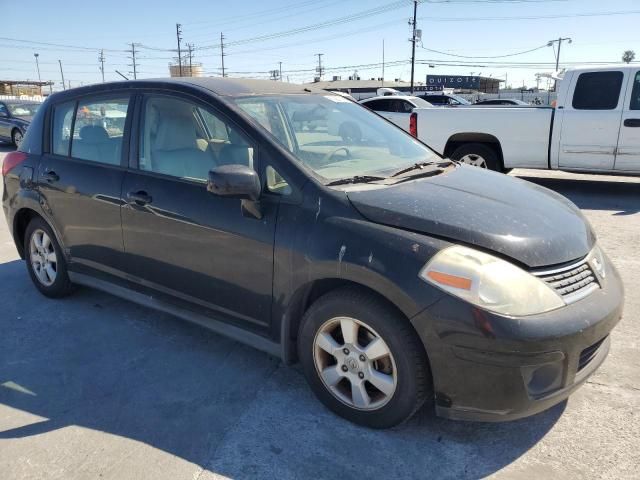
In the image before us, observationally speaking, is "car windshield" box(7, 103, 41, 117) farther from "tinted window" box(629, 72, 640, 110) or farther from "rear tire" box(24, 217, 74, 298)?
"tinted window" box(629, 72, 640, 110)

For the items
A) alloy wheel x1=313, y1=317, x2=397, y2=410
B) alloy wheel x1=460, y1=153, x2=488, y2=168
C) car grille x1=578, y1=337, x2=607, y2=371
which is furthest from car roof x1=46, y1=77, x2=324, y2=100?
alloy wheel x1=460, y1=153, x2=488, y2=168

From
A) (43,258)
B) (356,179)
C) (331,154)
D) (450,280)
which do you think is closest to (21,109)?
(43,258)

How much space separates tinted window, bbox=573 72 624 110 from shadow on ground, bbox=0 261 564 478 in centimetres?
680

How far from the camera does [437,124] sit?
30.2 feet

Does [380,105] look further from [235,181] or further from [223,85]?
[235,181]

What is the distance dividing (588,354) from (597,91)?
698cm

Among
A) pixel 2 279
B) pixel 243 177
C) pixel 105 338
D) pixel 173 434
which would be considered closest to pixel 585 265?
pixel 243 177

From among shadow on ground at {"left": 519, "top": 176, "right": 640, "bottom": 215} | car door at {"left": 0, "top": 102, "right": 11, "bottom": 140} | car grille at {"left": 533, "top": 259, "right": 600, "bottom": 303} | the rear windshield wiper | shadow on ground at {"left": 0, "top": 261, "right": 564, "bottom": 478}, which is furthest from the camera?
car door at {"left": 0, "top": 102, "right": 11, "bottom": 140}

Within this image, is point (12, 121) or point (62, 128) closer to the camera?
point (62, 128)

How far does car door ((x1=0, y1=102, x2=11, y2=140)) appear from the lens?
1744 cm

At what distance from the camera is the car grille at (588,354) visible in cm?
245

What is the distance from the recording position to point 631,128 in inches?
312

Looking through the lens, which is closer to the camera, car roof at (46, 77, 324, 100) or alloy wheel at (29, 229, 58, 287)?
car roof at (46, 77, 324, 100)

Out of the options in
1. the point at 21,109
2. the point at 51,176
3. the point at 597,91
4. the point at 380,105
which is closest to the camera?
the point at 51,176
